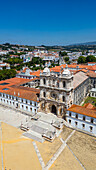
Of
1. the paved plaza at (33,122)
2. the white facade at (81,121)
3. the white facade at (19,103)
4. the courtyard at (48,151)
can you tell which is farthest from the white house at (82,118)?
the white facade at (19,103)

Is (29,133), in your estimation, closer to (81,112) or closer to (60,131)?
(60,131)

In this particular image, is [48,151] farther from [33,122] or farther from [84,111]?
[84,111]

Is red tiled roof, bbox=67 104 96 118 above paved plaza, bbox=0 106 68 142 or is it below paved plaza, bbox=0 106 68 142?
above

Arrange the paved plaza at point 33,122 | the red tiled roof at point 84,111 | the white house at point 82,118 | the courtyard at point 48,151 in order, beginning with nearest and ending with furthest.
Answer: the courtyard at point 48,151
the white house at point 82,118
the red tiled roof at point 84,111
the paved plaza at point 33,122

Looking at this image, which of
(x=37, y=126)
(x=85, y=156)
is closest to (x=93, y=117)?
(x=85, y=156)

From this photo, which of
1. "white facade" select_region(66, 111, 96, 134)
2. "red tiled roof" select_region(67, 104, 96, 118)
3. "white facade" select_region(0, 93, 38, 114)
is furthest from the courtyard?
"white facade" select_region(0, 93, 38, 114)

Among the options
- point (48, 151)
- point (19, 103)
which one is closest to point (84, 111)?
point (48, 151)

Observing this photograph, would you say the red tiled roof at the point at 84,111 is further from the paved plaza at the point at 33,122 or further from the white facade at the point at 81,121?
the paved plaza at the point at 33,122

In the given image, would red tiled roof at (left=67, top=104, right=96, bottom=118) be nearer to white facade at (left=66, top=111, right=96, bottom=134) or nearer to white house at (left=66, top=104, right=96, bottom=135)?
white house at (left=66, top=104, right=96, bottom=135)

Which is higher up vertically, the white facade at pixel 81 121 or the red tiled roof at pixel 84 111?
the red tiled roof at pixel 84 111
